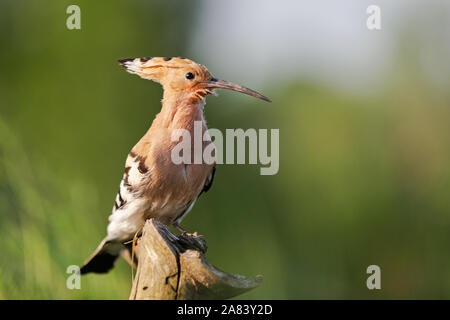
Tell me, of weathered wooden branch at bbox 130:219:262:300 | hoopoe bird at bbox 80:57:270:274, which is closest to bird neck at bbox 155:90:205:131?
hoopoe bird at bbox 80:57:270:274

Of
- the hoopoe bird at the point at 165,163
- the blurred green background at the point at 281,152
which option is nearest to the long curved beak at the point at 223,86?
the hoopoe bird at the point at 165,163

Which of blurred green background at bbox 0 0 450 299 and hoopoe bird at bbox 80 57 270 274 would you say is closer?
hoopoe bird at bbox 80 57 270 274

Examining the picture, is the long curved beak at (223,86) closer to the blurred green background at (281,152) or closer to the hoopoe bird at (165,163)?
the hoopoe bird at (165,163)

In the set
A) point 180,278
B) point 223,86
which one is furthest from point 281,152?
point 180,278

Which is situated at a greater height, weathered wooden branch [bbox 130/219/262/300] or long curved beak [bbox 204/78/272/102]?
long curved beak [bbox 204/78/272/102]

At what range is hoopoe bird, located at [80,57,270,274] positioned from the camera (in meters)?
2.05

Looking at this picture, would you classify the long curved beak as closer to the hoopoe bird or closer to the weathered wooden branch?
the hoopoe bird

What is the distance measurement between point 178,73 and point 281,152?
46.2 inches

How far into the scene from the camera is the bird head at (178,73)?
2.19m

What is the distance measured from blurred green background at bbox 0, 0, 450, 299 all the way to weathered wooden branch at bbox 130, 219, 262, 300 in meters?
1.10

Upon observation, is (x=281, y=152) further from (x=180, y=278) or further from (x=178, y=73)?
(x=180, y=278)

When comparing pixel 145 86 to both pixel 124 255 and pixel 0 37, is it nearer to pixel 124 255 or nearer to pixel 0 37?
pixel 0 37

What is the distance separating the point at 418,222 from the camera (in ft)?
9.80

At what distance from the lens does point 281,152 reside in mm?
3184
